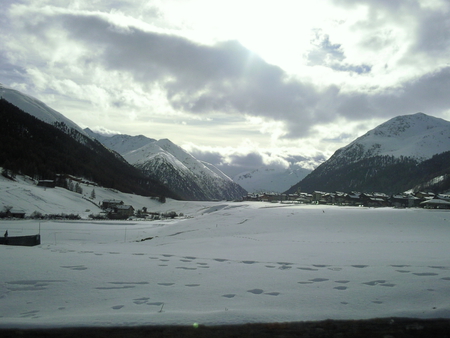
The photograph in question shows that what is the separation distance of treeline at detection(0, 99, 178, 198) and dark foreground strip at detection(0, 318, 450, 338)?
336 ft

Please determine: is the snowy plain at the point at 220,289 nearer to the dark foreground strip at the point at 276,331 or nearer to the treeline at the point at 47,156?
the dark foreground strip at the point at 276,331

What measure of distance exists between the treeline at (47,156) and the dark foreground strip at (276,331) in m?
102

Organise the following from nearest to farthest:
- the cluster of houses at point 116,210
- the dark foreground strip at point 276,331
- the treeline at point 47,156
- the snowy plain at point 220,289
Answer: the dark foreground strip at point 276,331, the snowy plain at point 220,289, the cluster of houses at point 116,210, the treeline at point 47,156

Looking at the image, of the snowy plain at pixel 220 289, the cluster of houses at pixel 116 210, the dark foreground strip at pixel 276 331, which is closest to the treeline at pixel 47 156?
the cluster of houses at pixel 116 210

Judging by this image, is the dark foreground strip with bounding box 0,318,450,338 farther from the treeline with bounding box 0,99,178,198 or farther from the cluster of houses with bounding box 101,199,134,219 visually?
the treeline with bounding box 0,99,178,198

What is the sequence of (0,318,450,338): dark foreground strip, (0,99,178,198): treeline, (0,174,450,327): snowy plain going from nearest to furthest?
(0,318,450,338): dark foreground strip, (0,174,450,327): snowy plain, (0,99,178,198): treeline

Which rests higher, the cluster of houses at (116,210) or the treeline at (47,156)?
the treeline at (47,156)

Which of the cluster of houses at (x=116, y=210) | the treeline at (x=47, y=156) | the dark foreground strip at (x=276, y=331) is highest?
the treeline at (x=47, y=156)

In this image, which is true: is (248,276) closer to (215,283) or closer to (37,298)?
(215,283)

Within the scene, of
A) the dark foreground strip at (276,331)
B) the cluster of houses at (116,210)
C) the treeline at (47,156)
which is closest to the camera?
the dark foreground strip at (276,331)

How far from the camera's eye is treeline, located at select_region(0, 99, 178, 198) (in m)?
108

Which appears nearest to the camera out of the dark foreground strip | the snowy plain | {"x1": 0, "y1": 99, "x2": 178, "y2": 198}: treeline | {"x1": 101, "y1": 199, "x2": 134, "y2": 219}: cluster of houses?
the dark foreground strip

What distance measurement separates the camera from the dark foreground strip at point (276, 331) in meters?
5.40

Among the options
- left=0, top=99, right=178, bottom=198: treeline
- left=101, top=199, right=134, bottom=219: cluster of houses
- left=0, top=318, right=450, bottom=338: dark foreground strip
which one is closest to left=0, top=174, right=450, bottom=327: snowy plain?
left=0, top=318, right=450, bottom=338: dark foreground strip
